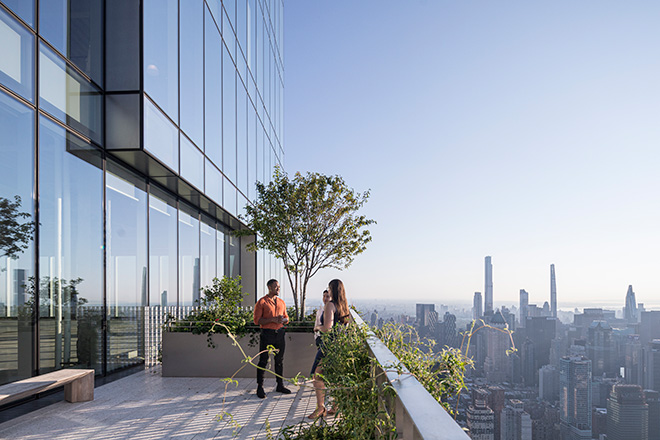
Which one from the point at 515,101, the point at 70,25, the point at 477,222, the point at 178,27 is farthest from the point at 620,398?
the point at 477,222

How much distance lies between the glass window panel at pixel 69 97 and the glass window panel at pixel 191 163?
2.00 meters

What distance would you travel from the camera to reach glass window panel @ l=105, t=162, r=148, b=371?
8.78m

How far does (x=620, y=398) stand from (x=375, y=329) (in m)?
22.7

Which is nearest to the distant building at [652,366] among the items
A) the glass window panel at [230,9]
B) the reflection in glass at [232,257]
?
the reflection in glass at [232,257]

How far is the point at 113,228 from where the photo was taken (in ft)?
29.1

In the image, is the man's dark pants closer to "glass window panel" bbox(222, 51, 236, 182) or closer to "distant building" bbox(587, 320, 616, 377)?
"glass window panel" bbox(222, 51, 236, 182)

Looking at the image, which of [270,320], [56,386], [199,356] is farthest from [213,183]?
[56,386]

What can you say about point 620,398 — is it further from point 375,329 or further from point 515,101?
point 515,101

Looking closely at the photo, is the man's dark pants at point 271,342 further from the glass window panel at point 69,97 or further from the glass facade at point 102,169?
the glass window panel at point 69,97

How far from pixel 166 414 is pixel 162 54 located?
6420mm

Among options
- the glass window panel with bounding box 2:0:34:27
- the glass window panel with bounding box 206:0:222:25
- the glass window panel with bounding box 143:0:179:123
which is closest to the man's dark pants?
the glass window panel with bounding box 143:0:179:123

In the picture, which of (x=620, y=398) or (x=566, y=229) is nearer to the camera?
(x=620, y=398)

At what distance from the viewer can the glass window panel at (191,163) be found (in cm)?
1009

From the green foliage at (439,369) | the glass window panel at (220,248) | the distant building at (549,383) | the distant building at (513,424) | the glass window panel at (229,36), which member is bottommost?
the distant building at (549,383)
